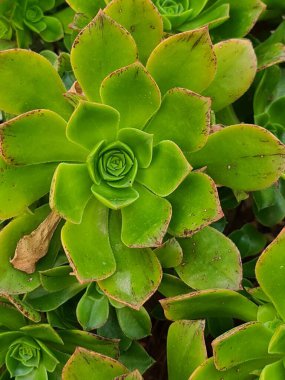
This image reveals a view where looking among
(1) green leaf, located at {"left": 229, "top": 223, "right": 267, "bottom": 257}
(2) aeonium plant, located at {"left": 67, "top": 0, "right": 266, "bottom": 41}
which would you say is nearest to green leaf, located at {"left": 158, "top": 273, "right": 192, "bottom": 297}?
(1) green leaf, located at {"left": 229, "top": 223, "right": 267, "bottom": 257}

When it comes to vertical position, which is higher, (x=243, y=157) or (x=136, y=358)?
(x=243, y=157)

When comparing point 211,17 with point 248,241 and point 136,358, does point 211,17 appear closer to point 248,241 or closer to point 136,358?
point 248,241

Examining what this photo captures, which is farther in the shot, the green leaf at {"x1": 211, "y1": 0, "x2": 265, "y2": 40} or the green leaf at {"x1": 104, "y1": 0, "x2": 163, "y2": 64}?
the green leaf at {"x1": 211, "y1": 0, "x2": 265, "y2": 40}

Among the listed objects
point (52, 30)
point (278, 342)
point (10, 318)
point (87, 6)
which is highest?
point (87, 6)

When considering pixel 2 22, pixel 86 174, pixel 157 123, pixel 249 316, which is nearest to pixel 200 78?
pixel 157 123

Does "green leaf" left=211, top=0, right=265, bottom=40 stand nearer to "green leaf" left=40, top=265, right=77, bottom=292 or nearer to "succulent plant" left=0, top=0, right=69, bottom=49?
"succulent plant" left=0, top=0, right=69, bottom=49

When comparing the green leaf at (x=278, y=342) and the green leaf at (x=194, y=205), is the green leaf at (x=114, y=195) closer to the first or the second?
the green leaf at (x=194, y=205)

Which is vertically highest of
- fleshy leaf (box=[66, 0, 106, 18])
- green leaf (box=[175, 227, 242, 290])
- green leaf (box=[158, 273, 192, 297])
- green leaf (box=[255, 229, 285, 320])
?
fleshy leaf (box=[66, 0, 106, 18])

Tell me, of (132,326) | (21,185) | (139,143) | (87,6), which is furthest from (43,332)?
(87,6)
